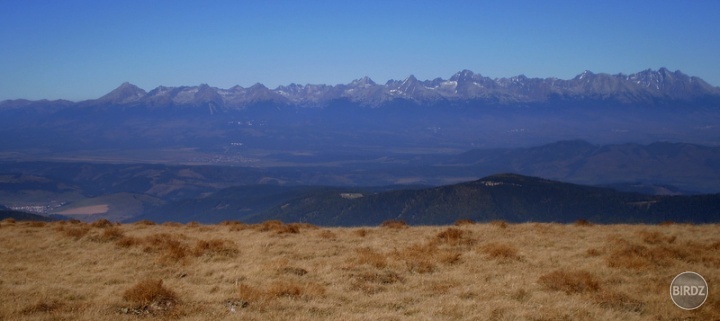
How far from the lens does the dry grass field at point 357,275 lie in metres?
13.0

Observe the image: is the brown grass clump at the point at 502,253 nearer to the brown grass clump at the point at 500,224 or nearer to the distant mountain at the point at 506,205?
the brown grass clump at the point at 500,224

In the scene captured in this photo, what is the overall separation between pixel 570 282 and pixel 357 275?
5.82 metres

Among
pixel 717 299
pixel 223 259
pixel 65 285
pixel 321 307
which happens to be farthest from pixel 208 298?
pixel 717 299

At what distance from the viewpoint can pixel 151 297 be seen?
1362 centimetres

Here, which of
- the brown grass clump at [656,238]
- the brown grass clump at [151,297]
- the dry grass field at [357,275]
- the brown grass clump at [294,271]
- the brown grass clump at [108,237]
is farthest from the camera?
the brown grass clump at [108,237]

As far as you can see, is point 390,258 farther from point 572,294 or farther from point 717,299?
point 717,299

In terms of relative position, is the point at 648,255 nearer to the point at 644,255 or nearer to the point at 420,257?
the point at 644,255

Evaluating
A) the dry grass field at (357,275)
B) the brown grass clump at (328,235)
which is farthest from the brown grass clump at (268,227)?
the brown grass clump at (328,235)

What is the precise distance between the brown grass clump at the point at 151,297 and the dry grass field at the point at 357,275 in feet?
0.14

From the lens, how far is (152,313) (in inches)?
506

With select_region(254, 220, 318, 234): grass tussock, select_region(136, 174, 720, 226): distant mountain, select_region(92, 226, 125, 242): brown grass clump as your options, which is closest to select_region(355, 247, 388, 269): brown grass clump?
select_region(254, 220, 318, 234): grass tussock

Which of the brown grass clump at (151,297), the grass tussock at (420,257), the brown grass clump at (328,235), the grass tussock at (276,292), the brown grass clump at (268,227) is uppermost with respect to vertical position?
the brown grass clump at (151,297)

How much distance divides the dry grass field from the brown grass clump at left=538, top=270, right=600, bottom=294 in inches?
1.5

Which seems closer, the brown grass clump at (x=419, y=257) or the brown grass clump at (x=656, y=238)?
the brown grass clump at (x=419, y=257)
